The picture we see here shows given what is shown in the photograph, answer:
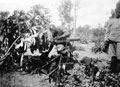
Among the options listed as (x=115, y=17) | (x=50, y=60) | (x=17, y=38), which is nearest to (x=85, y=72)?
(x=50, y=60)

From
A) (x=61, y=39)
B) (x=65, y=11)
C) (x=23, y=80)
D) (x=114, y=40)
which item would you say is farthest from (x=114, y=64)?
(x=65, y=11)

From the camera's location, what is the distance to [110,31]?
127 inches

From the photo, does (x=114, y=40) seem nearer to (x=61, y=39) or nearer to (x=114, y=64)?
(x=114, y=64)

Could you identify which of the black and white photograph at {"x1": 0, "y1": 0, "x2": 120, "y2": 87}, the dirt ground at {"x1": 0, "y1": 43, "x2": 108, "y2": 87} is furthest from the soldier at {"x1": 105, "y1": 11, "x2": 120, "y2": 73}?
the dirt ground at {"x1": 0, "y1": 43, "x2": 108, "y2": 87}

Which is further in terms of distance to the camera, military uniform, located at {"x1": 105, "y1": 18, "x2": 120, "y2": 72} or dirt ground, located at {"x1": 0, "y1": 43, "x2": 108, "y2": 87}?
military uniform, located at {"x1": 105, "y1": 18, "x2": 120, "y2": 72}

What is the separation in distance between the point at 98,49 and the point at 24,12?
20.0ft

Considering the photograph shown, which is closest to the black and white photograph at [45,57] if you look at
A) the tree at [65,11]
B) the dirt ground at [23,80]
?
the dirt ground at [23,80]

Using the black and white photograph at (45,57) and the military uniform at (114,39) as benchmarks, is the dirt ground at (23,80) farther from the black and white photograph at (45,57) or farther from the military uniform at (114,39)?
the military uniform at (114,39)

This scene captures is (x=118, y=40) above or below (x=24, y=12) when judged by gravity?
below

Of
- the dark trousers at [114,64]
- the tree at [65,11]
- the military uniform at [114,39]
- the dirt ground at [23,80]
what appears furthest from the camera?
the tree at [65,11]

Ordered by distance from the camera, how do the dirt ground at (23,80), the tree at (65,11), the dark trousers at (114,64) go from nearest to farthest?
the dirt ground at (23,80)
the dark trousers at (114,64)
the tree at (65,11)

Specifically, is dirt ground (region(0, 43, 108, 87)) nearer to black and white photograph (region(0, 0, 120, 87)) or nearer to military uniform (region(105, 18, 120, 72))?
black and white photograph (region(0, 0, 120, 87))

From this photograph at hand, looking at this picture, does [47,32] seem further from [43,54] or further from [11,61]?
[11,61]

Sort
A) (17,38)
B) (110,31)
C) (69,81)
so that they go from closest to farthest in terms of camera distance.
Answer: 1. (69,81)
2. (110,31)
3. (17,38)
